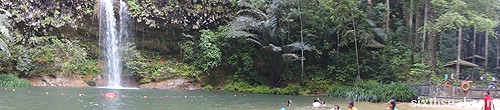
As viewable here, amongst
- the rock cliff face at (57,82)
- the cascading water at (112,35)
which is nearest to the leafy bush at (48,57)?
the rock cliff face at (57,82)

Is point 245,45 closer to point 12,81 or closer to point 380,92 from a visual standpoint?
point 380,92

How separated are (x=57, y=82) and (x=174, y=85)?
6.28m

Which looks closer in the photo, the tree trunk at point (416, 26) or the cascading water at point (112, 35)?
the cascading water at point (112, 35)

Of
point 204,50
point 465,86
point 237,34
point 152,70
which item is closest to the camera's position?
point 465,86

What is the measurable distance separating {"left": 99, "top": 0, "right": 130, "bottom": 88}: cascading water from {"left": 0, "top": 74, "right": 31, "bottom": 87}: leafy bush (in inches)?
194

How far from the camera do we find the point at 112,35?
28.1m

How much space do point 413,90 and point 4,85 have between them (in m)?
19.1

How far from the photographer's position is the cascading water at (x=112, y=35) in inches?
1080

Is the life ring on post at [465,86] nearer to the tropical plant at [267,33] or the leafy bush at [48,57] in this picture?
the tropical plant at [267,33]

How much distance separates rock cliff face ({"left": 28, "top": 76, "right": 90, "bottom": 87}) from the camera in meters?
24.8

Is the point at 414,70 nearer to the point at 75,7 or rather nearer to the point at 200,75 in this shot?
the point at 200,75

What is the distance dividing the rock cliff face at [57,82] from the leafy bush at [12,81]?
3.16 ft

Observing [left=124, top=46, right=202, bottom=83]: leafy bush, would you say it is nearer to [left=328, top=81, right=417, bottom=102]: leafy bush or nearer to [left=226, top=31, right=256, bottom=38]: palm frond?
[left=226, top=31, right=256, bottom=38]: palm frond

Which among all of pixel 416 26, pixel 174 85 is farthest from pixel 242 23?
pixel 416 26
